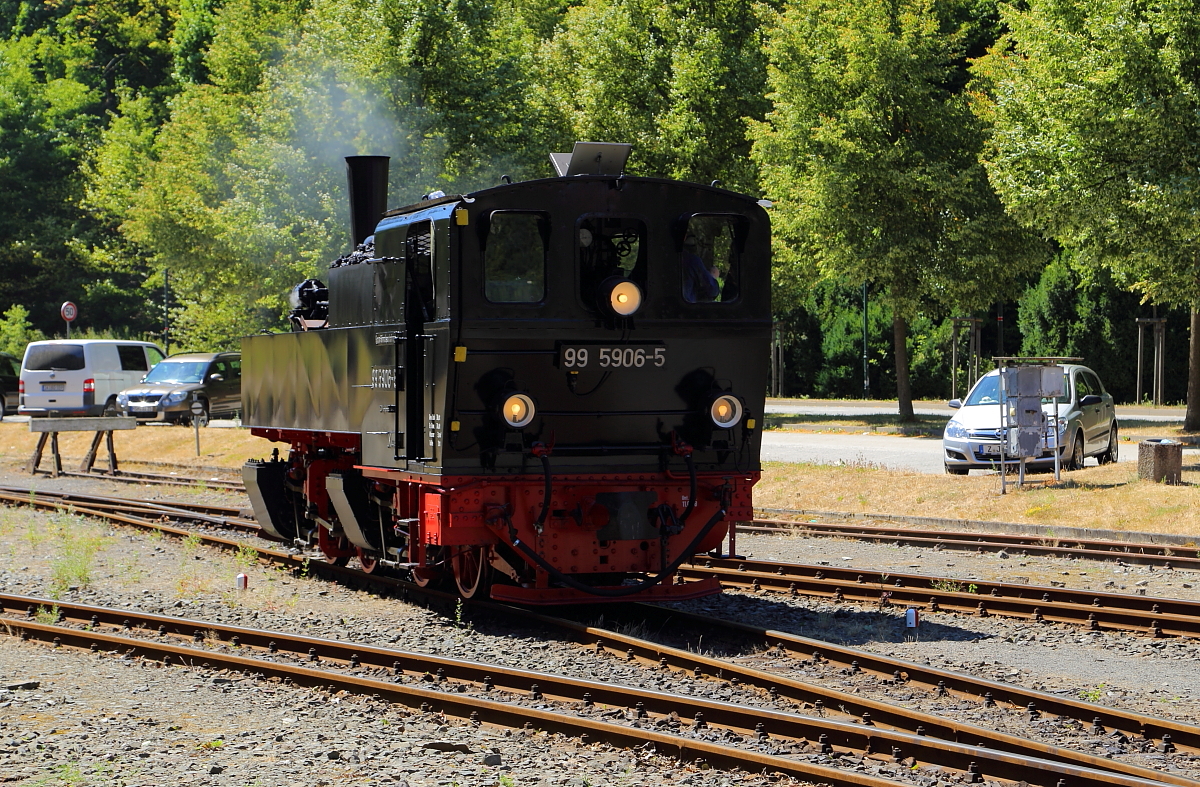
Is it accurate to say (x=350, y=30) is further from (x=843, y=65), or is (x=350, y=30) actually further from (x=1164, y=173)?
(x=1164, y=173)

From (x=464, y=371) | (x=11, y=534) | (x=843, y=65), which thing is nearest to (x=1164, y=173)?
(x=843, y=65)

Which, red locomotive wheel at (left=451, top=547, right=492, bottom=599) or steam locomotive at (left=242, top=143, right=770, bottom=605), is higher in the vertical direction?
steam locomotive at (left=242, top=143, right=770, bottom=605)

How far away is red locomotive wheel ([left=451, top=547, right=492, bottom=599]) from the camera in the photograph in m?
10.1

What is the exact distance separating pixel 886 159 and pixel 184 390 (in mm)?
16473

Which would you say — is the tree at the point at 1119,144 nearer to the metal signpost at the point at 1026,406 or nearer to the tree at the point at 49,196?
the metal signpost at the point at 1026,406

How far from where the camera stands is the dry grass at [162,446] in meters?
25.2

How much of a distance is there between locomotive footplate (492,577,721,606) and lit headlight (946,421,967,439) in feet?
33.0

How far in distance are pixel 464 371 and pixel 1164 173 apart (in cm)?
1664

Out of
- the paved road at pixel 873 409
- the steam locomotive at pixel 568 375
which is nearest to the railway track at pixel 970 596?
the steam locomotive at pixel 568 375

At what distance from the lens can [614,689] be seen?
7.44 m

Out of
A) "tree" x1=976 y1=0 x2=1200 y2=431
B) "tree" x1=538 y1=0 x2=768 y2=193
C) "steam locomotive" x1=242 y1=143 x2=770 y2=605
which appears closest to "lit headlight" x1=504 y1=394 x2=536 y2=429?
"steam locomotive" x1=242 y1=143 x2=770 y2=605

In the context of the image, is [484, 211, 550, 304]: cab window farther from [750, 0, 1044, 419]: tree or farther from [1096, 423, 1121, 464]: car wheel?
[750, 0, 1044, 419]: tree

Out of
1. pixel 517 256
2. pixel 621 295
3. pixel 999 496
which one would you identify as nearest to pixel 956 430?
pixel 999 496

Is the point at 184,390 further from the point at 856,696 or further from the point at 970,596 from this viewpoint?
the point at 856,696
